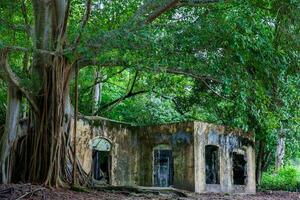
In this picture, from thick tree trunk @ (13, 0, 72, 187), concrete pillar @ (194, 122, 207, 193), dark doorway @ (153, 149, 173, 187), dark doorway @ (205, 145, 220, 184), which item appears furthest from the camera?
dark doorway @ (153, 149, 173, 187)

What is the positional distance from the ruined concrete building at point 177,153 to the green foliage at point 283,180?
7.29 ft

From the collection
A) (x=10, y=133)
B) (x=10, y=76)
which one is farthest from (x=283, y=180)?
(x=10, y=76)

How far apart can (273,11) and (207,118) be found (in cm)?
962

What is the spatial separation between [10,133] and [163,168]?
7.40 meters

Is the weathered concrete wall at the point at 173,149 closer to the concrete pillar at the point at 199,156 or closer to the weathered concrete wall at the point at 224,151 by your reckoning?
the concrete pillar at the point at 199,156

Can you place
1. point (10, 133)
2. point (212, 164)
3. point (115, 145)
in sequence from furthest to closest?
point (212, 164) < point (115, 145) < point (10, 133)

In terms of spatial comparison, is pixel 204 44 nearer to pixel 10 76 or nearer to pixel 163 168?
pixel 10 76

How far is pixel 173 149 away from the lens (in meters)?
13.5

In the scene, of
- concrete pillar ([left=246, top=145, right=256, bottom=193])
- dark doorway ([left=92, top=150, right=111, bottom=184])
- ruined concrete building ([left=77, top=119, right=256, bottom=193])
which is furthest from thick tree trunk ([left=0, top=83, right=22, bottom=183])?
concrete pillar ([left=246, top=145, right=256, bottom=193])

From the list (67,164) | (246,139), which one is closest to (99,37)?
(67,164)

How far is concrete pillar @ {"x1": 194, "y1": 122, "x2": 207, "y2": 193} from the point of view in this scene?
12805 millimetres

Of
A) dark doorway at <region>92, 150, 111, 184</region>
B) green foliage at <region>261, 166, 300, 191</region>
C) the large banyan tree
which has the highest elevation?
the large banyan tree

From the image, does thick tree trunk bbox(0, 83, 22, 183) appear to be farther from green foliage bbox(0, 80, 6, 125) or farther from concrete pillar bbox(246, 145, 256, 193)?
concrete pillar bbox(246, 145, 256, 193)

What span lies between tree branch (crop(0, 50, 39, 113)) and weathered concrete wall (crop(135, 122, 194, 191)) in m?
5.17
